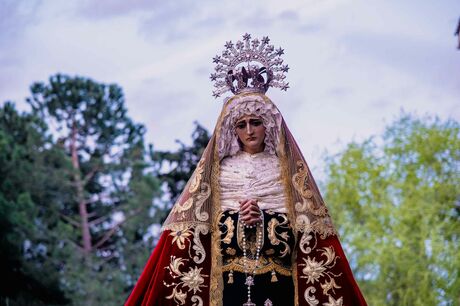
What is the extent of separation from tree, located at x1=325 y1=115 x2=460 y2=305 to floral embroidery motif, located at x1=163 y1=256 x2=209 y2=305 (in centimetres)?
1366

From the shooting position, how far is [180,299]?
311 inches

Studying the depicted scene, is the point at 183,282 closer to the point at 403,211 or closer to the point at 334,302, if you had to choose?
the point at 334,302

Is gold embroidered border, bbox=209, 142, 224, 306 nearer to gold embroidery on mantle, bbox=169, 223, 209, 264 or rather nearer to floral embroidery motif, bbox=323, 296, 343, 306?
gold embroidery on mantle, bbox=169, 223, 209, 264

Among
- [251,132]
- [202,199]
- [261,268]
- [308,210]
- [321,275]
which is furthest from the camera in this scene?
[251,132]

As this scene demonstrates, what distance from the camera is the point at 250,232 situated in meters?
7.91

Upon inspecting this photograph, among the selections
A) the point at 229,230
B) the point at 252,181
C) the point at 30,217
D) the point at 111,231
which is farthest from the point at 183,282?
the point at 111,231

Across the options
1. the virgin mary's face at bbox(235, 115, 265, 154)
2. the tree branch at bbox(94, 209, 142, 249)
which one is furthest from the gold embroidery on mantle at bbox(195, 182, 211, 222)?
the tree branch at bbox(94, 209, 142, 249)

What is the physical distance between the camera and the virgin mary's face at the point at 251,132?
8250mm

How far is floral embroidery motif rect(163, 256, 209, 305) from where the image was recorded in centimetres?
789

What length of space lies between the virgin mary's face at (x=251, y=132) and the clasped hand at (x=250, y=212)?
0.52 metres

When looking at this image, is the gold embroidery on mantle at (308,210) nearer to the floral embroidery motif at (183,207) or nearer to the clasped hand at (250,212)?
the clasped hand at (250,212)

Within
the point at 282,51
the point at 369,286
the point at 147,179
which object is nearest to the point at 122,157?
the point at 147,179

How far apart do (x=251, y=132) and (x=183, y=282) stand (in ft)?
3.93

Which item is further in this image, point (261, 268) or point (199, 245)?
point (199, 245)
